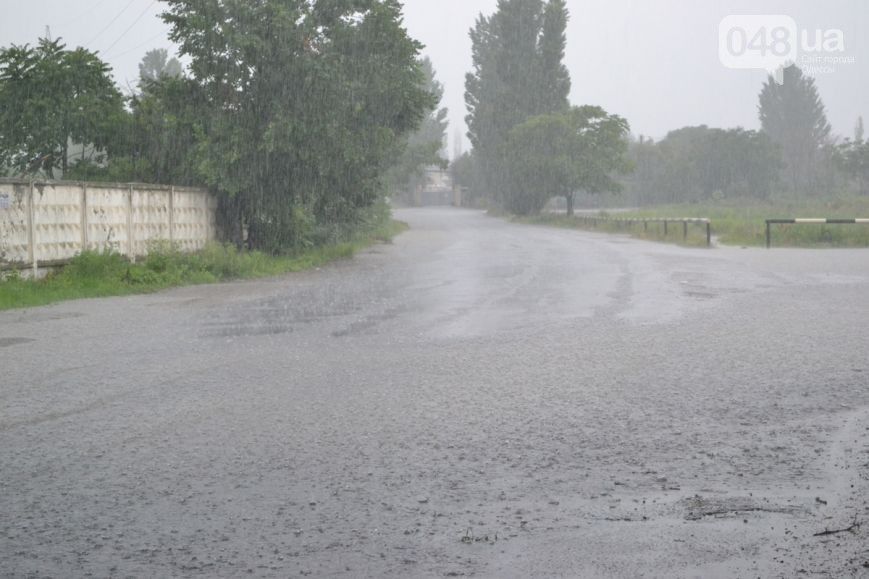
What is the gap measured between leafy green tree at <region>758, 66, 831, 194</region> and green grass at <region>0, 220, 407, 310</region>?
105008 millimetres

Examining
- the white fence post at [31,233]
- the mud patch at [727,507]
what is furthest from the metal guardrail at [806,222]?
the mud patch at [727,507]

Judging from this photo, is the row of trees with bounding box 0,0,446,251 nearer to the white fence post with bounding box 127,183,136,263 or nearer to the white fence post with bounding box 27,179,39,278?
the white fence post with bounding box 127,183,136,263

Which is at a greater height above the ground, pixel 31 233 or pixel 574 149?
pixel 574 149

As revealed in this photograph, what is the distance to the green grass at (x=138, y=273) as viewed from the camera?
16062 mm

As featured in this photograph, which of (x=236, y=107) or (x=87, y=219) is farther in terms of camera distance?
(x=236, y=107)

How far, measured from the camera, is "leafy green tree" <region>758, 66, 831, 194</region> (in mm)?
116500

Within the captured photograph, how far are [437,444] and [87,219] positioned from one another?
1446 cm

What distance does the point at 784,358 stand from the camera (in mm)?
9578

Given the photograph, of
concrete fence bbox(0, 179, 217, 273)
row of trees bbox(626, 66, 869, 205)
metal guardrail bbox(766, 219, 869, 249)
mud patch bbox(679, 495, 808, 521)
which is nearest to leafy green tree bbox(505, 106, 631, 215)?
row of trees bbox(626, 66, 869, 205)

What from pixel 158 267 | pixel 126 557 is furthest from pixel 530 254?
pixel 126 557

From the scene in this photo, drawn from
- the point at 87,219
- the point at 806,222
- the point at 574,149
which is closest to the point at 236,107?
the point at 87,219

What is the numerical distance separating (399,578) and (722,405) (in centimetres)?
416

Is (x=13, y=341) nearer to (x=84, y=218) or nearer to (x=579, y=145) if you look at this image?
(x=84, y=218)

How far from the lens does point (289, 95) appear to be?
24.3 metres
